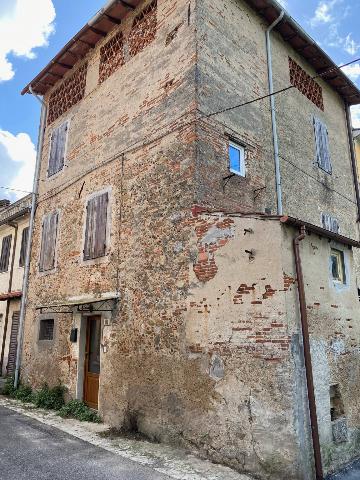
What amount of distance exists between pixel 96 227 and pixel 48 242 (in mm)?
2467

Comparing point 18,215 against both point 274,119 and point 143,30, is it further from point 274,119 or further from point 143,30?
point 274,119

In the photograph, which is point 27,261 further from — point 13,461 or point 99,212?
point 13,461

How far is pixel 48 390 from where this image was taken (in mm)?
9188

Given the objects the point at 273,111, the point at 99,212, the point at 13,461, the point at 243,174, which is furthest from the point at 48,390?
the point at 273,111

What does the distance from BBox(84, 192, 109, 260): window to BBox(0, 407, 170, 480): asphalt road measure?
3.74 metres

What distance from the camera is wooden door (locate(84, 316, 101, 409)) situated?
8.39 meters

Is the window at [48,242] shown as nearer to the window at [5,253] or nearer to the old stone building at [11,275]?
the old stone building at [11,275]

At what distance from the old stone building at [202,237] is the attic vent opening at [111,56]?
0.05 m

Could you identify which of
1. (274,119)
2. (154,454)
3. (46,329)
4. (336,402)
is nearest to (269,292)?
(336,402)

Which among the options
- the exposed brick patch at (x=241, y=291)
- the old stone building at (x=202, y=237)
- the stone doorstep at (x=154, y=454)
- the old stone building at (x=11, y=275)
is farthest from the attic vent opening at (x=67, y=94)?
the stone doorstep at (x=154, y=454)

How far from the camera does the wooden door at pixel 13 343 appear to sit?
12070mm

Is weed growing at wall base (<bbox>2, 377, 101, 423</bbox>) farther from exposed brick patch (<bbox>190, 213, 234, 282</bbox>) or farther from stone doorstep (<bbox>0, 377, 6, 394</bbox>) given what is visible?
exposed brick patch (<bbox>190, 213, 234, 282</bbox>)

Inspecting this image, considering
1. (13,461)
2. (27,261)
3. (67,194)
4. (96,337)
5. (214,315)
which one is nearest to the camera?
(13,461)

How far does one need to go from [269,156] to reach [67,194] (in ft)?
17.9
